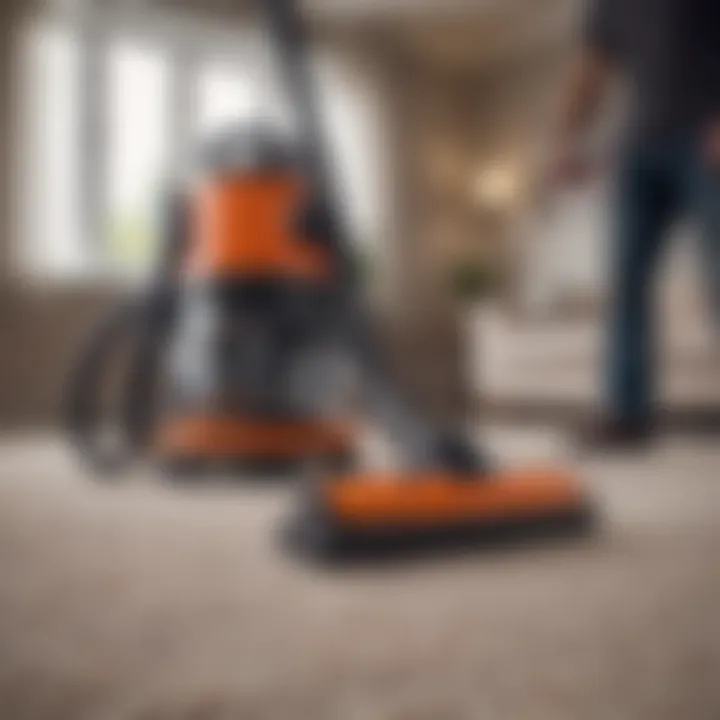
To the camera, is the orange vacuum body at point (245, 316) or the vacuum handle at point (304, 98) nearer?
the vacuum handle at point (304, 98)

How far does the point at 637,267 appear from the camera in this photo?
521 millimetres

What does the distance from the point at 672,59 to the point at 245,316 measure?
602 mm

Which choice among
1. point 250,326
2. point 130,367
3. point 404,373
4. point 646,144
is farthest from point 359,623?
point 130,367

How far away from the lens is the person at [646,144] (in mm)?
376

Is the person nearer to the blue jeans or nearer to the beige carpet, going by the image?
the blue jeans

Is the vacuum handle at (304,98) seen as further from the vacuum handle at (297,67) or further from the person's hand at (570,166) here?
the person's hand at (570,166)

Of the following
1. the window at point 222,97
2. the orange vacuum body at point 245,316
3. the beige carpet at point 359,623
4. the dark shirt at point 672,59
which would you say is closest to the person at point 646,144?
the dark shirt at point 672,59

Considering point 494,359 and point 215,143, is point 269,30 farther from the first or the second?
point 494,359

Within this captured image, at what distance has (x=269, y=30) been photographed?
28.3 inches

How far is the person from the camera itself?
38 cm

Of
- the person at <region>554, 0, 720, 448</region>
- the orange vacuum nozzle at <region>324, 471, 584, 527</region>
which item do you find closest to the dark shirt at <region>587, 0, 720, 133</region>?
the person at <region>554, 0, 720, 448</region>

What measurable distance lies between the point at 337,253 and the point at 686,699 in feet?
2.07

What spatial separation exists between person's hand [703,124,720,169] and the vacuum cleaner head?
0.95 ft

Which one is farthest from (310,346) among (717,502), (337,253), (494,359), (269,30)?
(717,502)
